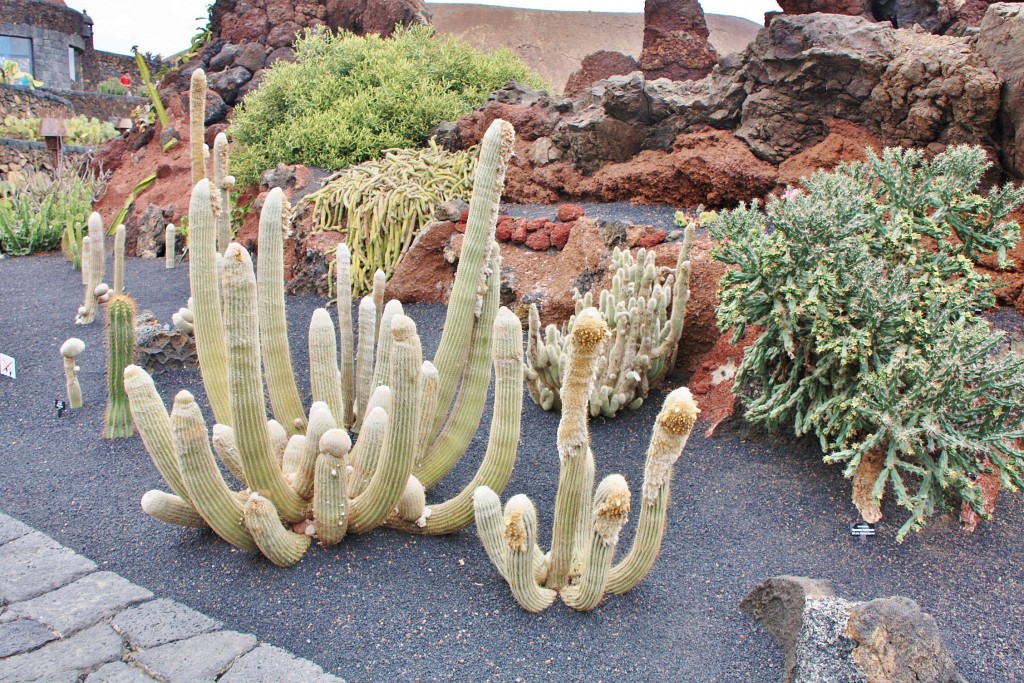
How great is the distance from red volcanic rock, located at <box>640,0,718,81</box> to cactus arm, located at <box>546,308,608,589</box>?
7.39m

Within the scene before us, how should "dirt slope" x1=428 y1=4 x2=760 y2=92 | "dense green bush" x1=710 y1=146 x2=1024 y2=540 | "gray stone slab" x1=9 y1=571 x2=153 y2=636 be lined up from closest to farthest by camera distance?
"gray stone slab" x1=9 y1=571 x2=153 y2=636 < "dense green bush" x1=710 y1=146 x2=1024 y2=540 < "dirt slope" x1=428 y1=4 x2=760 y2=92

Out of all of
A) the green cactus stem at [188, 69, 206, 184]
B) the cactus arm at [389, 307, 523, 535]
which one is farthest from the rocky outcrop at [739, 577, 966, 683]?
the green cactus stem at [188, 69, 206, 184]

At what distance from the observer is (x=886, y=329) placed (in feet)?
11.4

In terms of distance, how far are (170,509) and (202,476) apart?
385mm

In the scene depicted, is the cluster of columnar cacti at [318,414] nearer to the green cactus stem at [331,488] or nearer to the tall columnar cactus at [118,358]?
the green cactus stem at [331,488]

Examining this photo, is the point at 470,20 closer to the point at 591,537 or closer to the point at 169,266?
the point at 169,266

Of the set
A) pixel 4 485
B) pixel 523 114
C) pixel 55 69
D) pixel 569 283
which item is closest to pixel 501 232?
pixel 569 283

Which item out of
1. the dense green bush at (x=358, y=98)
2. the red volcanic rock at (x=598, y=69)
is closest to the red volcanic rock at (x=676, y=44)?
the red volcanic rock at (x=598, y=69)

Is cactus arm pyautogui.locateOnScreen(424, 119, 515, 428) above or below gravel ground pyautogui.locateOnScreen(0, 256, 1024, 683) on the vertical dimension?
above

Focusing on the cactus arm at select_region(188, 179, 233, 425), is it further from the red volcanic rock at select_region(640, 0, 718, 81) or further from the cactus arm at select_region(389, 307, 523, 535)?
the red volcanic rock at select_region(640, 0, 718, 81)

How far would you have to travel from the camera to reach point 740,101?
20.4 ft

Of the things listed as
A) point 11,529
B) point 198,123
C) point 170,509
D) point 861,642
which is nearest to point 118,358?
point 11,529

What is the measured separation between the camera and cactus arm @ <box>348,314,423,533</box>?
2.71 metres

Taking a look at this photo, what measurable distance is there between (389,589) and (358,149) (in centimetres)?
573
